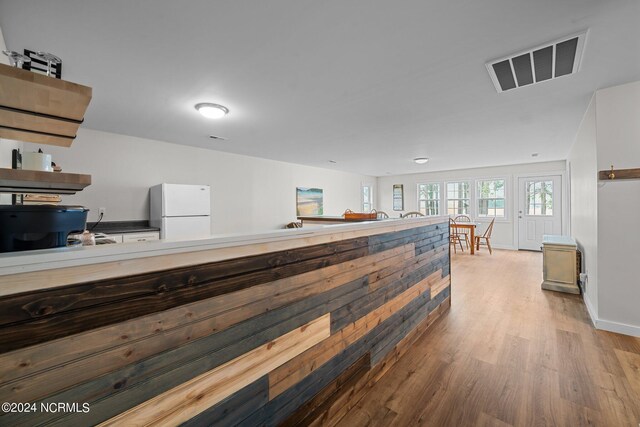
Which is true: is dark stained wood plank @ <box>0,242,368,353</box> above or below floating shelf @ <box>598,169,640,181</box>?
A: below

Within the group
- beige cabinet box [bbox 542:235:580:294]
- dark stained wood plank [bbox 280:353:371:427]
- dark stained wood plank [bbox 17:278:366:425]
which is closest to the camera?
dark stained wood plank [bbox 17:278:366:425]

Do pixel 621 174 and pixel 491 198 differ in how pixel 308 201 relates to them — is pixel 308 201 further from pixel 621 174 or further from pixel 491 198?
pixel 621 174

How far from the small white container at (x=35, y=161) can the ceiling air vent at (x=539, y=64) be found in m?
2.96

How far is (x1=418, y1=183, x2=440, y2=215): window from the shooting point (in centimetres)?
880

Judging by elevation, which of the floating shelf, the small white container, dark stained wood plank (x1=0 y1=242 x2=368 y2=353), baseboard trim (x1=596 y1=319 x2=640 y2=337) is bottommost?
baseboard trim (x1=596 y1=319 x2=640 y2=337)

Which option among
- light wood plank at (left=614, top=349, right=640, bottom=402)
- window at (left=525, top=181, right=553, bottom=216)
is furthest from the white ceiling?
window at (left=525, top=181, right=553, bottom=216)

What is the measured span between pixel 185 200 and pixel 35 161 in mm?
3304

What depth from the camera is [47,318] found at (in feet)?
2.23

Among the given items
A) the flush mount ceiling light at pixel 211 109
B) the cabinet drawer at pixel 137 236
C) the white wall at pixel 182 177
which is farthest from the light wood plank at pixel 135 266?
the white wall at pixel 182 177

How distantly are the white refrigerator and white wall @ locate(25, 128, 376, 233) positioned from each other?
396mm

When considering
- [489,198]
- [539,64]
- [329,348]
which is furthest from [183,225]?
[489,198]

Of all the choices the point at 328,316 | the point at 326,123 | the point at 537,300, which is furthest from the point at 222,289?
the point at 537,300

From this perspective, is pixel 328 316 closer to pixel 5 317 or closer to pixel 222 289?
pixel 222 289

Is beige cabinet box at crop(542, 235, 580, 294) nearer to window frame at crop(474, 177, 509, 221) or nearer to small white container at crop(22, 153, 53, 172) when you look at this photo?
window frame at crop(474, 177, 509, 221)
